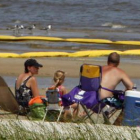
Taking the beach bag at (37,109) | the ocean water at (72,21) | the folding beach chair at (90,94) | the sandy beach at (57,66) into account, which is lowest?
the ocean water at (72,21)

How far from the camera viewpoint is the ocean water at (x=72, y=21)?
68.8ft

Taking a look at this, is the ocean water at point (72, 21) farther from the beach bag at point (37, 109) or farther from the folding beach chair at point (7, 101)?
the beach bag at point (37, 109)

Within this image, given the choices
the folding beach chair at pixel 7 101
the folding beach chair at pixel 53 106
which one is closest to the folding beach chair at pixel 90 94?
the folding beach chair at pixel 53 106

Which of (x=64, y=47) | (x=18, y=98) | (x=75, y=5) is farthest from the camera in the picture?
(x=75, y=5)

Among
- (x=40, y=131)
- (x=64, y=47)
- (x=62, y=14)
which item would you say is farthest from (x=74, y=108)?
(x=62, y=14)

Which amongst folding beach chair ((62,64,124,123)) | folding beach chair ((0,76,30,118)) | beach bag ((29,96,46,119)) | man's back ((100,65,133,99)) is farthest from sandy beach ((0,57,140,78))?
folding beach chair ((62,64,124,123))

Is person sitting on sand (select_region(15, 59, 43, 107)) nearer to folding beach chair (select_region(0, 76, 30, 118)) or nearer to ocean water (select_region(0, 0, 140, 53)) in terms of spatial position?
folding beach chair (select_region(0, 76, 30, 118))

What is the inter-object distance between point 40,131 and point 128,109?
1.52 meters

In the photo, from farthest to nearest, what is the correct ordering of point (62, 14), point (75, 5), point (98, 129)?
point (75, 5)
point (62, 14)
point (98, 129)

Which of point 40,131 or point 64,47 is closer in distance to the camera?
point 40,131

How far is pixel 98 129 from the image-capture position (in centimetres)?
619

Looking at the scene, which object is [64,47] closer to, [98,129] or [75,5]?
[98,129]

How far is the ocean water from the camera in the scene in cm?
2097

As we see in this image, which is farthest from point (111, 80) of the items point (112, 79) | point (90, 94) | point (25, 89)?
point (25, 89)
